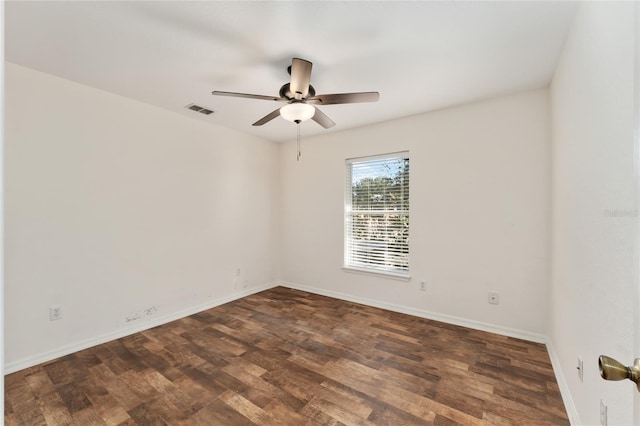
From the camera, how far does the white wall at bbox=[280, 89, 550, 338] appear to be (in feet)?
9.11

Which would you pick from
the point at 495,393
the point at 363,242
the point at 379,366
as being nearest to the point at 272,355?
the point at 379,366

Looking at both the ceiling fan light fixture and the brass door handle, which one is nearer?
the brass door handle

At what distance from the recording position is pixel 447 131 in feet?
10.6

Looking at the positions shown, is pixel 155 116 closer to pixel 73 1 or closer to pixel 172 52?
pixel 172 52

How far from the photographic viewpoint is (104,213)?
282 centimetres

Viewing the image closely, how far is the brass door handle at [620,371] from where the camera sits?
2.06 feet

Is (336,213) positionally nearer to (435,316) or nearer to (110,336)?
(435,316)

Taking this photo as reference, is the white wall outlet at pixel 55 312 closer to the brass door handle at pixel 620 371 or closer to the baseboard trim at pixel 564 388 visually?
the brass door handle at pixel 620 371

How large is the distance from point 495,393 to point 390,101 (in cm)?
276

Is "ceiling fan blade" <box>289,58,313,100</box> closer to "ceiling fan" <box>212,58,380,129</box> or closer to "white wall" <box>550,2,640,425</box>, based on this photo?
"ceiling fan" <box>212,58,380,129</box>

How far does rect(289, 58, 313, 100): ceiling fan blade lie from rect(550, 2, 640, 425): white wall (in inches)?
61.4

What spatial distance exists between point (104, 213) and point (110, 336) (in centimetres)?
124

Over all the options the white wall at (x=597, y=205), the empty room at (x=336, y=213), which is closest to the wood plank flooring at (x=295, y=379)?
the empty room at (x=336, y=213)

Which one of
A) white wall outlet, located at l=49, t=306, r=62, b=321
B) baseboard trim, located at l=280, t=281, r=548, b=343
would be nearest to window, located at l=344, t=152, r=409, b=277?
baseboard trim, located at l=280, t=281, r=548, b=343
